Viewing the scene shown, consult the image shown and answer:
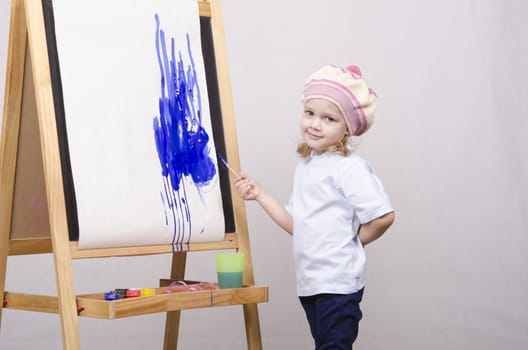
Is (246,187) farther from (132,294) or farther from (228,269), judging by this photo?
(132,294)

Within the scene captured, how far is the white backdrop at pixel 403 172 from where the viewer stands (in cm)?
363

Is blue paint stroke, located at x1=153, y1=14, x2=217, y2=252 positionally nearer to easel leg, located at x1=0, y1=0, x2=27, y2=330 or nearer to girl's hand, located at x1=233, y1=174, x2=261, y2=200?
girl's hand, located at x1=233, y1=174, x2=261, y2=200

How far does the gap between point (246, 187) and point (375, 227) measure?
1.34 feet

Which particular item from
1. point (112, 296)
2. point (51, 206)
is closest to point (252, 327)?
point (112, 296)

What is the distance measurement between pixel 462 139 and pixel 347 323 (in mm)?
1526

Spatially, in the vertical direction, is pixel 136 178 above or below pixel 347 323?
above

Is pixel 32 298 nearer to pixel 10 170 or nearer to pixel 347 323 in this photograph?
pixel 10 170

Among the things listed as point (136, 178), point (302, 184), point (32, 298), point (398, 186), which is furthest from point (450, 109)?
point (32, 298)

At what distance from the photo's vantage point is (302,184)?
2.50 meters

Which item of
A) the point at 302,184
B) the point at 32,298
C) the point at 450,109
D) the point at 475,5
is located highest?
the point at 475,5

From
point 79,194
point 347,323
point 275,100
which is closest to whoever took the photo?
point 79,194

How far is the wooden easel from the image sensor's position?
85.7 inches

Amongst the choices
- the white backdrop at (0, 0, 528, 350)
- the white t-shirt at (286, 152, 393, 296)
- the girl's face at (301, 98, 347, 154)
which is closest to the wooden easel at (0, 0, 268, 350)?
the white t-shirt at (286, 152, 393, 296)

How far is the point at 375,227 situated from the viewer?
241cm
